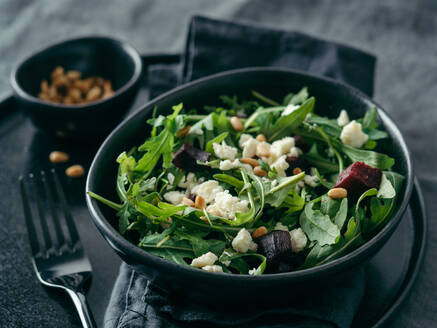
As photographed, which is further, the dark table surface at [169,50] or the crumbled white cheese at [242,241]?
the dark table surface at [169,50]

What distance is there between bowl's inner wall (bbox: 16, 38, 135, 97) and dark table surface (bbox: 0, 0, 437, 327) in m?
0.24

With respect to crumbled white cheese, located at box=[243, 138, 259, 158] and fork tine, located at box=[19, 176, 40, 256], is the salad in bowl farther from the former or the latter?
fork tine, located at box=[19, 176, 40, 256]

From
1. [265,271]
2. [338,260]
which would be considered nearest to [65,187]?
[265,271]

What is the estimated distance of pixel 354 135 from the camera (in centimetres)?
172

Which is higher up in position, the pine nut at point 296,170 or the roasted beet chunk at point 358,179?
the roasted beet chunk at point 358,179

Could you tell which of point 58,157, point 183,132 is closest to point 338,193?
point 183,132

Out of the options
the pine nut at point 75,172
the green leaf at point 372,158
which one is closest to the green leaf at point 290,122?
the green leaf at point 372,158

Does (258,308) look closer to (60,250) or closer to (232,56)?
(60,250)

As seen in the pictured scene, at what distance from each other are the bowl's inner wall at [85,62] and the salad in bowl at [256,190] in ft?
2.44

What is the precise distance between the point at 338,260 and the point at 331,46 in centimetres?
137

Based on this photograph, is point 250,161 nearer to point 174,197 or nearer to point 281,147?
point 281,147

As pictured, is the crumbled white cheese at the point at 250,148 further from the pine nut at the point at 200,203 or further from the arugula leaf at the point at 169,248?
the arugula leaf at the point at 169,248

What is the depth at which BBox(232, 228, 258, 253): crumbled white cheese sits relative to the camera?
1.43m

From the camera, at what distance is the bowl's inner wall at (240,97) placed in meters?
1.71
